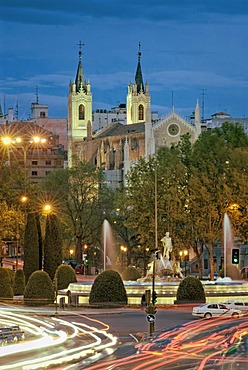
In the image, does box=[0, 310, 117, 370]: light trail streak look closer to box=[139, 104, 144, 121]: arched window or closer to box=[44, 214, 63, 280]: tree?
box=[44, 214, 63, 280]: tree

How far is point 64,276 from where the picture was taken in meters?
64.2

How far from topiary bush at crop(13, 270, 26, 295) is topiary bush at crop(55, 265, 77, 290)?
2.00 meters

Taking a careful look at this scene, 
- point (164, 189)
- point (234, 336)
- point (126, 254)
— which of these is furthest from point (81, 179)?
point (234, 336)

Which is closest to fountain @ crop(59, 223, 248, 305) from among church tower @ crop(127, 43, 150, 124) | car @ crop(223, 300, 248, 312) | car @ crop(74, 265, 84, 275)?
car @ crop(223, 300, 248, 312)

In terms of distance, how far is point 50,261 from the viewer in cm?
6694

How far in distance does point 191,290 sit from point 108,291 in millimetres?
4300

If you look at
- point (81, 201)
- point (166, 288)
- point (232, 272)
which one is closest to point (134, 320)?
point (166, 288)

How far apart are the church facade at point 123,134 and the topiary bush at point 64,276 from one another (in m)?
60.7

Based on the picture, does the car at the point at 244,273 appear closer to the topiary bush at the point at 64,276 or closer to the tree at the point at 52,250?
the tree at the point at 52,250

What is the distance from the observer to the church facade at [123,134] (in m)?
153

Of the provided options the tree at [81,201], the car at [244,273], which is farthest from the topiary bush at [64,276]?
the tree at [81,201]

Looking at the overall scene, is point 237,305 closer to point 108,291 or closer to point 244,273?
point 108,291

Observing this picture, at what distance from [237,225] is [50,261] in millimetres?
18111

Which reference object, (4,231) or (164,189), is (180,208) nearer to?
(164,189)
